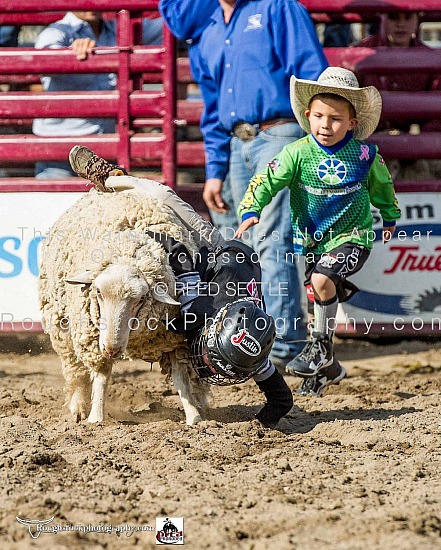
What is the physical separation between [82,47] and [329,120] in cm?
201

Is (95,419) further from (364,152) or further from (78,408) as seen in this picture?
(364,152)

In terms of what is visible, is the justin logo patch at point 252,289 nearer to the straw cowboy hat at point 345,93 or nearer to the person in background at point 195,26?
the straw cowboy hat at point 345,93

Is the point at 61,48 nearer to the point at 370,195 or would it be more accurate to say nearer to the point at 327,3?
the point at 327,3

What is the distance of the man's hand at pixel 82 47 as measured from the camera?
20.0 feet

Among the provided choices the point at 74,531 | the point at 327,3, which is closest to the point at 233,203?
the point at 327,3

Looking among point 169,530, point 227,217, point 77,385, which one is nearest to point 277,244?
point 227,217

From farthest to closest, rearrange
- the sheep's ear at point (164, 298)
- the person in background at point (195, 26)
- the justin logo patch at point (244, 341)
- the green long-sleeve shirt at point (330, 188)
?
1. the person in background at point (195, 26)
2. the green long-sleeve shirt at point (330, 188)
3. the sheep's ear at point (164, 298)
4. the justin logo patch at point (244, 341)

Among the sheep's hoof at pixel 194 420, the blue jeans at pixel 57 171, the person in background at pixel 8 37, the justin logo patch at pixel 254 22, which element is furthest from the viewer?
the person in background at pixel 8 37

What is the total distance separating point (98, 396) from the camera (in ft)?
14.1

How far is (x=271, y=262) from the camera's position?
5.69 metres

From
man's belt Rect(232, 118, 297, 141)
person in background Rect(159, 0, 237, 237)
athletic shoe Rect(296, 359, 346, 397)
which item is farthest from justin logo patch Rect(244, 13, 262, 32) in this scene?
athletic shoe Rect(296, 359, 346, 397)

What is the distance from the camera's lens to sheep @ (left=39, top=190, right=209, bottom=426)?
3975mm

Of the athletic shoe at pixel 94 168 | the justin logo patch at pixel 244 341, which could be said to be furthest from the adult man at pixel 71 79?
the justin logo patch at pixel 244 341

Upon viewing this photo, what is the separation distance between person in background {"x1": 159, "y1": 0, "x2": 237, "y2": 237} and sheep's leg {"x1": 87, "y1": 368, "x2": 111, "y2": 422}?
1.85 meters
